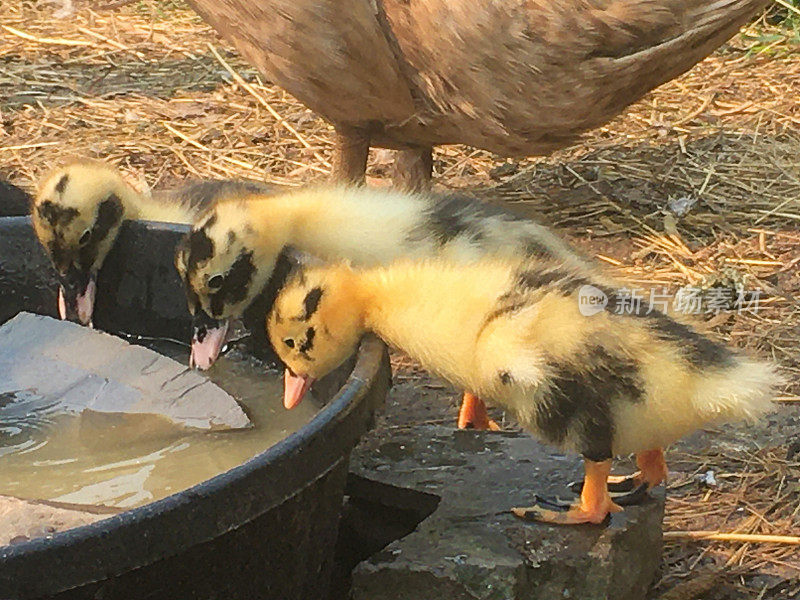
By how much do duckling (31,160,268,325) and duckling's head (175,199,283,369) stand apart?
196 millimetres

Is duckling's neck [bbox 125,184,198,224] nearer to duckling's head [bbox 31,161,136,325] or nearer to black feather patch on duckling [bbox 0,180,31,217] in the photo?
duckling's head [bbox 31,161,136,325]

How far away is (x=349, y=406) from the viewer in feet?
5.11

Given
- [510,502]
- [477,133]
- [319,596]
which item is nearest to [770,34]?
[477,133]

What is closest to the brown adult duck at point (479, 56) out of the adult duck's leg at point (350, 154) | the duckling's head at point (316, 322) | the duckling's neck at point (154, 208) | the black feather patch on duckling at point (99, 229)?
the adult duck's leg at point (350, 154)

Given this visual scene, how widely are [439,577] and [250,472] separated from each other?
1.85 ft

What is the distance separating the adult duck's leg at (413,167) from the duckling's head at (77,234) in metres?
1.29

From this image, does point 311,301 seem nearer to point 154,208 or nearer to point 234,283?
point 234,283

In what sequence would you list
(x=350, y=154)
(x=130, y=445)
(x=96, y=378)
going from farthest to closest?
1. (x=350, y=154)
2. (x=96, y=378)
3. (x=130, y=445)

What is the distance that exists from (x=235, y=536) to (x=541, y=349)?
20.4 inches

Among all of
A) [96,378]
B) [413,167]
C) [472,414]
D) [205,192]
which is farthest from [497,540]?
[413,167]

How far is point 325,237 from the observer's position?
228 centimetres

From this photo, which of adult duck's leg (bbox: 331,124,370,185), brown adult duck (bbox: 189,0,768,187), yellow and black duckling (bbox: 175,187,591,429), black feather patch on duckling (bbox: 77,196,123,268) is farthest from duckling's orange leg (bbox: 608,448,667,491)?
adult duck's leg (bbox: 331,124,370,185)

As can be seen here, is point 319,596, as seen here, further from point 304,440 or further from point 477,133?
point 477,133

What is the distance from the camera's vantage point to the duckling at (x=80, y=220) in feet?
7.27
